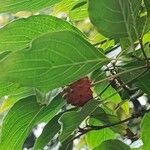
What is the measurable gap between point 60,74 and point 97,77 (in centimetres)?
15

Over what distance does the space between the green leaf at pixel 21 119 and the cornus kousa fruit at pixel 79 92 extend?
0.28 feet

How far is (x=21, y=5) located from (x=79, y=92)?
0.13 m

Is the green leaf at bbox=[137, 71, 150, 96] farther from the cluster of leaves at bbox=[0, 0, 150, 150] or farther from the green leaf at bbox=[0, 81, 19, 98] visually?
the green leaf at bbox=[0, 81, 19, 98]

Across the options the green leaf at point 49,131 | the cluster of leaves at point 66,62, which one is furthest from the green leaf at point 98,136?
the green leaf at point 49,131

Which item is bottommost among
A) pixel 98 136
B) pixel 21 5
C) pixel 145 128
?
pixel 98 136

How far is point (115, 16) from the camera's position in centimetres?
56

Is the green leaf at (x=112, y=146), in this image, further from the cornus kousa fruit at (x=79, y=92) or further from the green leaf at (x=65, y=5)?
the green leaf at (x=65, y=5)

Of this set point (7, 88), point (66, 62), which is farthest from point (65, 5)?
point (66, 62)

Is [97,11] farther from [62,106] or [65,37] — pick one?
[62,106]

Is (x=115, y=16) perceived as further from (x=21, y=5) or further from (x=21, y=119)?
(x=21, y=119)

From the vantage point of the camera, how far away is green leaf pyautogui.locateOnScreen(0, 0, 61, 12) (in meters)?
0.63

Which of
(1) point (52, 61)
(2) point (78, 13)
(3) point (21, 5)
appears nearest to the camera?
(1) point (52, 61)

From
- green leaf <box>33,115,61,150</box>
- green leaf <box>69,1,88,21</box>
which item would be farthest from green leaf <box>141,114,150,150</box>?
green leaf <box>69,1,88,21</box>

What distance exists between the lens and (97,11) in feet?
1.81
